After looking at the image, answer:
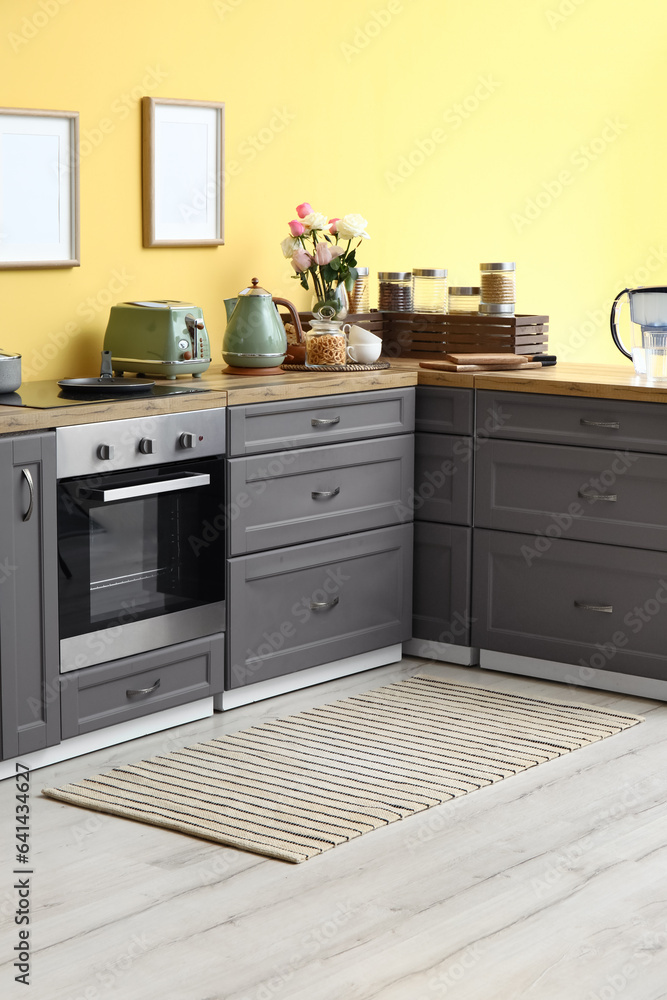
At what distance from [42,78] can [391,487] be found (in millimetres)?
1436

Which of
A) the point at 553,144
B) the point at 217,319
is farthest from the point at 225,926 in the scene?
the point at 553,144

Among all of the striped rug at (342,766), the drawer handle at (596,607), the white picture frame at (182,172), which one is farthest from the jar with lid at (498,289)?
the striped rug at (342,766)

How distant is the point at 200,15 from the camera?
12.8 ft

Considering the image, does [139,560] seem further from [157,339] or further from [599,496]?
[599,496]

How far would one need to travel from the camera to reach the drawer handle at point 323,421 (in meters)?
3.59

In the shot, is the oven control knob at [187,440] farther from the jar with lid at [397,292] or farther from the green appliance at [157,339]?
the jar with lid at [397,292]

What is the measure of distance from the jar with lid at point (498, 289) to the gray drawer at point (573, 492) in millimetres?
592

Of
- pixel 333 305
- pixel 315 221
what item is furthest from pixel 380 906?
pixel 315 221

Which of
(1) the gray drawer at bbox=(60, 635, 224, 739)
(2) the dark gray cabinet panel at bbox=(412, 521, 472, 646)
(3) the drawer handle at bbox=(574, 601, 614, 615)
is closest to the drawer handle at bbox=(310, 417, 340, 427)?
(2) the dark gray cabinet panel at bbox=(412, 521, 472, 646)

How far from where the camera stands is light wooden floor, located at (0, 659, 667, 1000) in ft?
7.16

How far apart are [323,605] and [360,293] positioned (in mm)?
1137

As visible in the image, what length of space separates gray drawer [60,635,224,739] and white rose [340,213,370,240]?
1329 millimetres

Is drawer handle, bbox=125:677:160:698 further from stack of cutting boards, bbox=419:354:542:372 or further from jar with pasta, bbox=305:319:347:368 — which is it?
stack of cutting boards, bbox=419:354:542:372

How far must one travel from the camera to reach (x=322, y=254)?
405 centimetres
